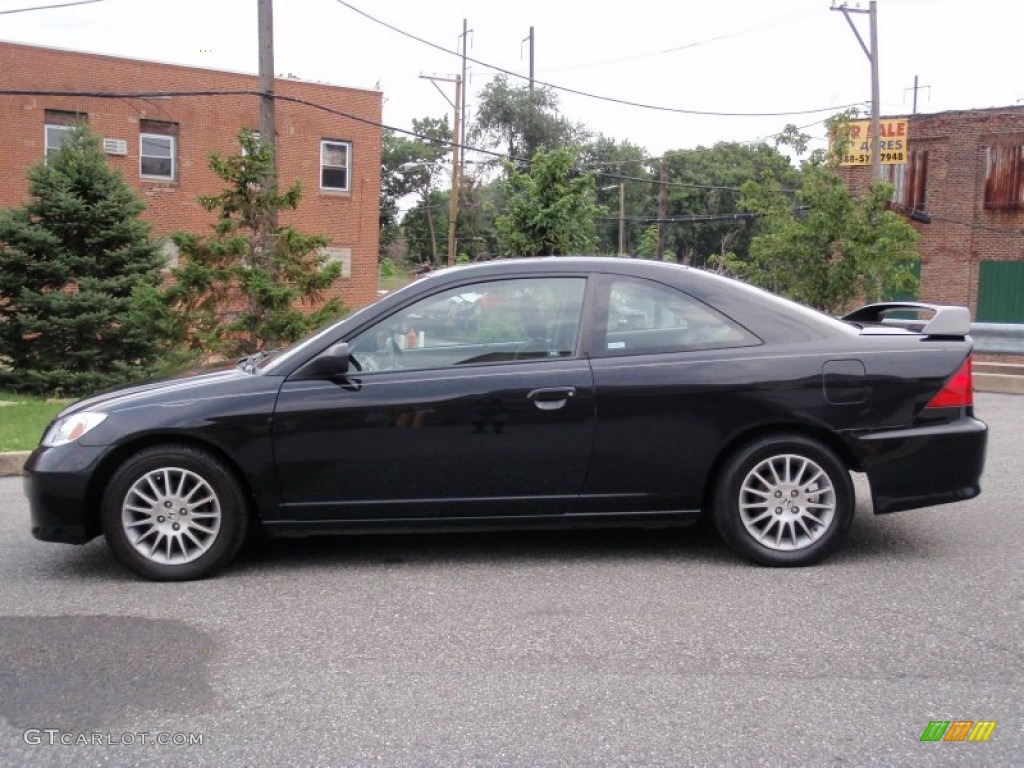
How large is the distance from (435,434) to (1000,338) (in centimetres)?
1283

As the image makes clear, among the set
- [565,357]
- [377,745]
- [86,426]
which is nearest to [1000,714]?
[377,745]

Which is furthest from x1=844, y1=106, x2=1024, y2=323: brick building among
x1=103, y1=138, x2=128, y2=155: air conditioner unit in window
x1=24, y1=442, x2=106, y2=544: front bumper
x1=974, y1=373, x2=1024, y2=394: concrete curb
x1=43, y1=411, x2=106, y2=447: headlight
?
x1=24, y1=442, x2=106, y2=544: front bumper

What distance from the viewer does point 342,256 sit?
31.2m

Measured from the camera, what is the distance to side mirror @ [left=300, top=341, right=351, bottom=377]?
5.12 meters

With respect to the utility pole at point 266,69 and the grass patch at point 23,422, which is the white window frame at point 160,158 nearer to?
the utility pole at point 266,69

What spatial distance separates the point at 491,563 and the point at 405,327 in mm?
1347

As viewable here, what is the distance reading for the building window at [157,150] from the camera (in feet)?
91.9

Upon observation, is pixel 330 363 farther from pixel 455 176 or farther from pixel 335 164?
pixel 455 176

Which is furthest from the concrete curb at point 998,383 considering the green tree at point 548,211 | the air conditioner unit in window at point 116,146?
the air conditioner unit in window at point 116,146

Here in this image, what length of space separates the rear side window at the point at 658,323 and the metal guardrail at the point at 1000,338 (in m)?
11.2

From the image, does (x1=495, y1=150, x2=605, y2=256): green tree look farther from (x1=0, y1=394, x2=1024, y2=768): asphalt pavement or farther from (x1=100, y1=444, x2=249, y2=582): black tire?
(x1=100, y1=444, x2=249, y2=582): black tire

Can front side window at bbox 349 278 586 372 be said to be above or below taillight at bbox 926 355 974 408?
above

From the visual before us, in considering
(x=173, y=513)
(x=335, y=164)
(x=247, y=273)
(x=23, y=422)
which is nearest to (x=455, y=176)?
(x=335, y=164)

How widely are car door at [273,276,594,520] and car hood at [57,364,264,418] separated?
0.42 m
